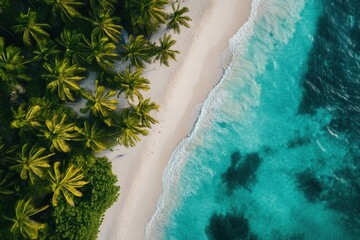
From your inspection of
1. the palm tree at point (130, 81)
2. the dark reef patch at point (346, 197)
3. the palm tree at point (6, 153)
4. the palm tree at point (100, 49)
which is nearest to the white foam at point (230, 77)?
the palm tree at point (130, 81)

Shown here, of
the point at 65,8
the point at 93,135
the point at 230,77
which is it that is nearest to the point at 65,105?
the point at 93,135

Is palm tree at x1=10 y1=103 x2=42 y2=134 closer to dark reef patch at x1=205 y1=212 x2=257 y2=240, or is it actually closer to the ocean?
the ocean

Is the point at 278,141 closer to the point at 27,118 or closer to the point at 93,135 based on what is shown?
the point at 93,135

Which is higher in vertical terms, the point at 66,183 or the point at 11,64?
the point at 11,64

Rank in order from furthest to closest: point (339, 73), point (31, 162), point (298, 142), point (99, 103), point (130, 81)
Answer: point (339, 73), point (298, 142), point (130, 81), point (99, 103), point (31, 162)

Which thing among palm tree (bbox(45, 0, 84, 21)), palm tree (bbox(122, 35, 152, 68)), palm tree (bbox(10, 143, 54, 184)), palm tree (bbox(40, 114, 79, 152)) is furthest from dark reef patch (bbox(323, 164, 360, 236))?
palm tree (bbox(45, 0, 84, 21))

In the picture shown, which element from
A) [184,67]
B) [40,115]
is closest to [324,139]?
[184,67]

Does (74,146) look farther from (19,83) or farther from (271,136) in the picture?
(271,136)
